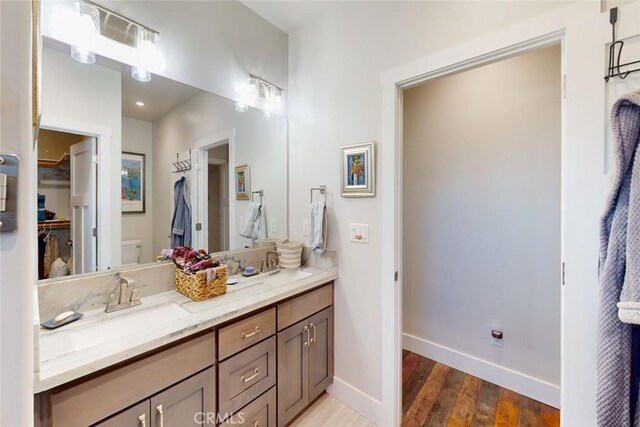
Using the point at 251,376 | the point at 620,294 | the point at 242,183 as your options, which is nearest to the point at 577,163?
the point at 620,294

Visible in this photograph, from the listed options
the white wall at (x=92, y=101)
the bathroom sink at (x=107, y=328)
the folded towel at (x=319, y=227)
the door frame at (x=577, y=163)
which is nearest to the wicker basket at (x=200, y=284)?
the bathroom sink at (x=107, y=328)

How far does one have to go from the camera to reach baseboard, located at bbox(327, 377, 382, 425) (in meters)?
1.73

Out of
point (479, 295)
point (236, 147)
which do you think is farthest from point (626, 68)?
point (236, 147)

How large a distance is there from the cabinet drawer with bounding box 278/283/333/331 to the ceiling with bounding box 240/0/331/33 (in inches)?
77.6

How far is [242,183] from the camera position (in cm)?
201

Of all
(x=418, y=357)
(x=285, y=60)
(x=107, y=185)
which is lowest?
(x=418, y=357)

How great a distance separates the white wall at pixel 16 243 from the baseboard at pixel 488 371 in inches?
101

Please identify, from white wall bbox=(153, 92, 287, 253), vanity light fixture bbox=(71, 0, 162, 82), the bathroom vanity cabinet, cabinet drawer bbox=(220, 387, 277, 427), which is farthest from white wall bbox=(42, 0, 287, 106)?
cabinet drawer bbox=(220, 387, 277, 427)

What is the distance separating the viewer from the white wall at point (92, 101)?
116 cm

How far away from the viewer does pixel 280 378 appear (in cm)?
152

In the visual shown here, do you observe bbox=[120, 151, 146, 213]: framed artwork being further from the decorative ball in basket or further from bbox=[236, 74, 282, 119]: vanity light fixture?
bbox=[236, 74, 282, 119]: vanity light fixture

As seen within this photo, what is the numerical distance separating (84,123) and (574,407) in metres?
2.45

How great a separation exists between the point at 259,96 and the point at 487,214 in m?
1.96

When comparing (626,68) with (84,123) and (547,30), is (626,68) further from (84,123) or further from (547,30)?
(84,123)
